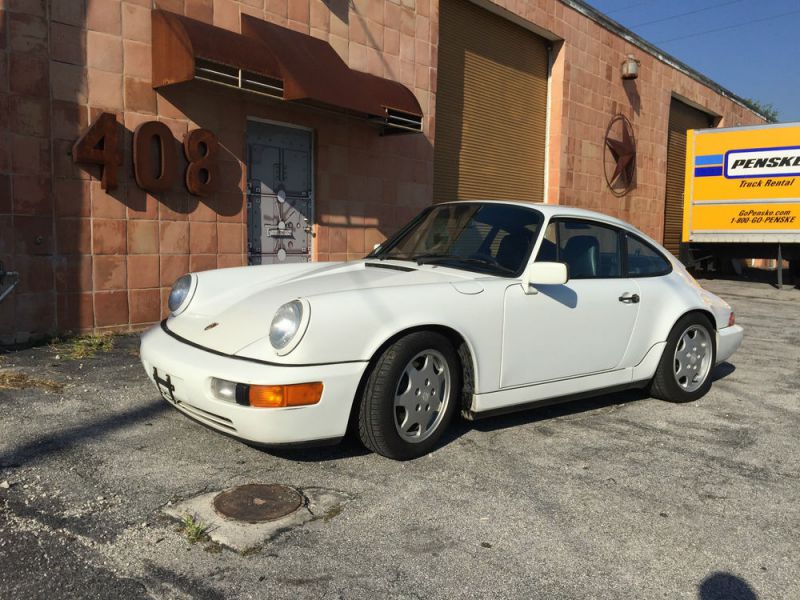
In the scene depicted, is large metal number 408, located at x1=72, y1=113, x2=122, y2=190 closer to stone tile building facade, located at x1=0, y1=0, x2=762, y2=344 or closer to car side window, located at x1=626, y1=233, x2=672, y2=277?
stone tile building facade, located at x1=0, y1=0, x2=762, y2=344

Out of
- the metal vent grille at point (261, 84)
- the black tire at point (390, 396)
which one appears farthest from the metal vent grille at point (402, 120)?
the black tire at point (390, 396)

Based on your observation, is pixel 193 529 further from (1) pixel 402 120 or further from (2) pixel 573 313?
(1) pixel 402 120

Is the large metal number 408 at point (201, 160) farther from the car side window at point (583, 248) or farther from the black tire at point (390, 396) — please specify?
the black tire at point (390, 396)

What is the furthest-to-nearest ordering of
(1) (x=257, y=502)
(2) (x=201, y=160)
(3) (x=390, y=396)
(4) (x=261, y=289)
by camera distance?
(2) (x=201, y=160) < (4) (x=261, y=289) < (3) (x=390, y=396) < (1) (x=257, y=502)

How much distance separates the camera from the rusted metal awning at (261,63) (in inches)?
242

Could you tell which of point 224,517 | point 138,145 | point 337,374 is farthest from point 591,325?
point 138,145

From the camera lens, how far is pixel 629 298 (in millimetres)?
4164

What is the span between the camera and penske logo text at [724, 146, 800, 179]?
519 inches

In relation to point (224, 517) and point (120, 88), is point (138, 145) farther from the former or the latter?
point (224, 517)

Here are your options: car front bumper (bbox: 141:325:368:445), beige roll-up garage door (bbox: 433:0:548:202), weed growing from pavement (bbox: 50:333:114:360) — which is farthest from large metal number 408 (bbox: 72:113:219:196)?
beige roll-up garage door (bbox: 433:0:548:202)

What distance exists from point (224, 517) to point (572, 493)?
1532 millimetres

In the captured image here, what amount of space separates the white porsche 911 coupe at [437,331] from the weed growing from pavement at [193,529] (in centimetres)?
44

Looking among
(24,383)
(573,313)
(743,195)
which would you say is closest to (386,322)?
(573,313)

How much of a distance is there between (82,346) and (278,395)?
364cm
